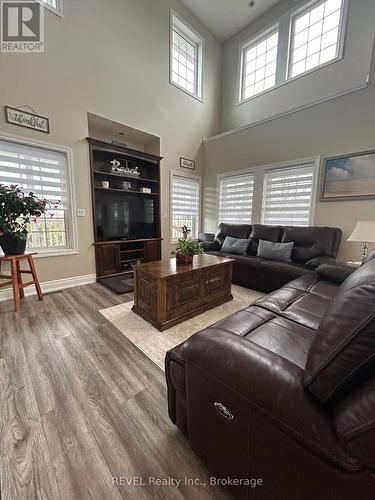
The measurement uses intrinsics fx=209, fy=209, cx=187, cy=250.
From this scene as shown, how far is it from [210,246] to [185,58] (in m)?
4.41

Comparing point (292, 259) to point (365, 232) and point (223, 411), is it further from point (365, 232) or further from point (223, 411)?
point (223, 411)

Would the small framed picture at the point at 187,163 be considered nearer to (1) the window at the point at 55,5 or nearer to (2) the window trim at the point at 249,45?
(2) the window trim at the point at 249,45

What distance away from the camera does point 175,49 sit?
15.0 ft

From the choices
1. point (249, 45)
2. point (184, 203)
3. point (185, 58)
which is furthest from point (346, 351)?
point (249, 45)

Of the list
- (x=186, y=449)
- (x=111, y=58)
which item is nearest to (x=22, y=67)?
(x=111, y=58)

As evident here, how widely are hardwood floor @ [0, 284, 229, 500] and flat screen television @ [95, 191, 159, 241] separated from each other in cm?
218

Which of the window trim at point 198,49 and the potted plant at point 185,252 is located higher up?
the window trim at point 198,49

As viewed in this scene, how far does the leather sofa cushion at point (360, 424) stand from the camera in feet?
1.65

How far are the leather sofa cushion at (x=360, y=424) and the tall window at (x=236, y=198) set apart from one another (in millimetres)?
4296

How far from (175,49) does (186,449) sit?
6462mm

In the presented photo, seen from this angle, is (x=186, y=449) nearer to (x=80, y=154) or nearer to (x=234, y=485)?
(x=234, y=485)

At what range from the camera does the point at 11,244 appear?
2500mm

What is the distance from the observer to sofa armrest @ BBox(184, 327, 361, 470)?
561 millimetres

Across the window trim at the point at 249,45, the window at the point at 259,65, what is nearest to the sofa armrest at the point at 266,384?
the window trim at the point at 249,45
